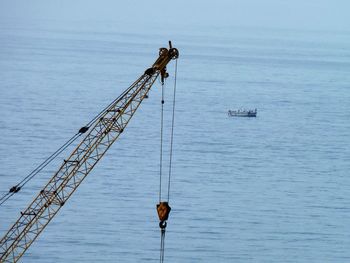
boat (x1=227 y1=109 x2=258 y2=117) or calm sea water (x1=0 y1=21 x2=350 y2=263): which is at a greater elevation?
boat (x1=227 y1=109 x2=258 y2=117)

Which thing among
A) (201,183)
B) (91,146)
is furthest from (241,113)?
(91,146)

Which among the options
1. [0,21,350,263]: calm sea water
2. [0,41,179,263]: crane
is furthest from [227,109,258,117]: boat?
[0,41,179,263]: crane

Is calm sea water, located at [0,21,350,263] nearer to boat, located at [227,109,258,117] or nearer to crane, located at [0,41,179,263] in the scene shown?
boat, located at [227,109,258,117]

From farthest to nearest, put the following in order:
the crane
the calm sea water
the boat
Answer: the boat
the calm sea water
the crane

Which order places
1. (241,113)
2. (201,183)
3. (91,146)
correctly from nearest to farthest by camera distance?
(91,146)
(201,183)
(241,113)

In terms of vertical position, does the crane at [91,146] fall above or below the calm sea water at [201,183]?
above

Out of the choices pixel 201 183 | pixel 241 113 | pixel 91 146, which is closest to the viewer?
pixel 91 146

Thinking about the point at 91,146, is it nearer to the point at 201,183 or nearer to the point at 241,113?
the point at 201,183

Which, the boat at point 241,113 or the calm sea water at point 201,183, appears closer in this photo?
the calm sea water at point 201,183

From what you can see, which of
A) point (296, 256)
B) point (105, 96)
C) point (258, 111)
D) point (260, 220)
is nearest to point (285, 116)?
point (258, 111)

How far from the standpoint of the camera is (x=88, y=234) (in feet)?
259

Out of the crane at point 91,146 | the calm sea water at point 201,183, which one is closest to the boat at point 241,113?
the calm sea water at point 201,183

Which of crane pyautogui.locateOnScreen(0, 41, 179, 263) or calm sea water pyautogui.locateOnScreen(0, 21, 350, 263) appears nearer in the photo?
crane pyautogui.locateOnScreen(0, 41, 179, 263)

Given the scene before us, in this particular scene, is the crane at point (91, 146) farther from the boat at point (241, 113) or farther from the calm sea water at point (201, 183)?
the boat at point (241, 113)
